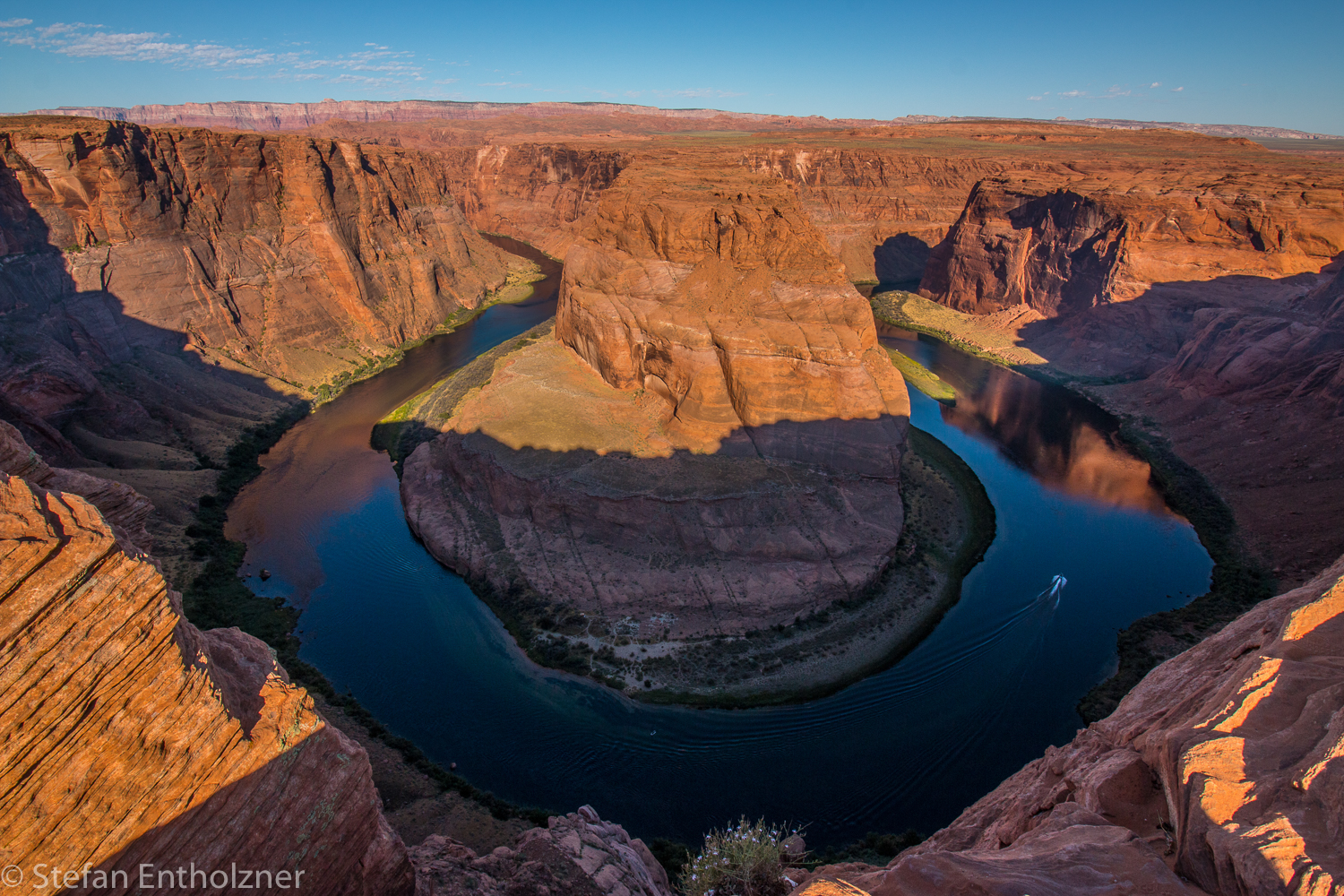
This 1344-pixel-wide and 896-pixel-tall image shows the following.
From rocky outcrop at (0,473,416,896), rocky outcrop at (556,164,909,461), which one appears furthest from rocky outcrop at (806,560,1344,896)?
rocky outcrop at (556,164,909,461)

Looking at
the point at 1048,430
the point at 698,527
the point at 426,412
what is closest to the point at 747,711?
the point at 698,527

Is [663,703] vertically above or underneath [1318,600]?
underneath

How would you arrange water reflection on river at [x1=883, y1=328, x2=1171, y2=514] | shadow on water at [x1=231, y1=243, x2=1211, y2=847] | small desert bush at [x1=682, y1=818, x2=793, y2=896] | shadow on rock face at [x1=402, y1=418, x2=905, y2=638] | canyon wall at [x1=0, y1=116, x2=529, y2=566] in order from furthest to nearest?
water reflection on river at [x1=883, y1=328, x2=1171, y2=514]
canyon wall at [x1=0, y1=116, x2=529, y2=566]
shadow on rock face at [x1=402, y1=418, x2=905, y2=638]
shadow on water at [x1=231, y1=243, x2=1211, y2=847]
small desert bush at [x1=682, y1=818, x2=793, y2=896]

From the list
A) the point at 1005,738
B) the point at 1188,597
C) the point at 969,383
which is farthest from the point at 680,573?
the point at 969,383

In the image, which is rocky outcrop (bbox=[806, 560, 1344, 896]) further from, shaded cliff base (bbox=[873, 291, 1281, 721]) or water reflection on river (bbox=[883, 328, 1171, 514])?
water reflection on river (bbox=[883, 328, 1171, 514])

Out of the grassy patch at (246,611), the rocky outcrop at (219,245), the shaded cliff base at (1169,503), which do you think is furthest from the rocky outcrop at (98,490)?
the shaded cliff base at (1169,503)

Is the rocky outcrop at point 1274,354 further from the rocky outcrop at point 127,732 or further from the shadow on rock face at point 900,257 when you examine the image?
the rocky outcrop at point 127,732

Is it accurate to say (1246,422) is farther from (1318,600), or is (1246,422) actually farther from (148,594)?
(148,594)
